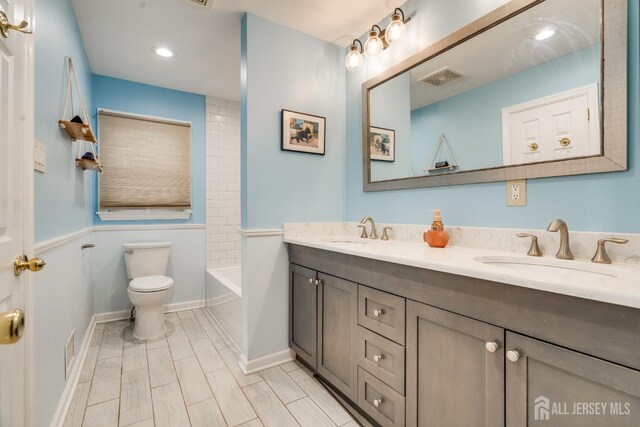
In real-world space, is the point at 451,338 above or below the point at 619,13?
below

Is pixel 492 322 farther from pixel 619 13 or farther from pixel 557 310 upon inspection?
pixel 619 13

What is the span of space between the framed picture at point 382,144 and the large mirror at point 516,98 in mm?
30

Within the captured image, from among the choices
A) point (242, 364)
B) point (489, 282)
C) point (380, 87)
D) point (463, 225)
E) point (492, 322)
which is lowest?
point (242, 364)

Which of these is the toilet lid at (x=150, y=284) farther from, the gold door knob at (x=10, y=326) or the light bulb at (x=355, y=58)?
the light bulb at (x=355, y=58)

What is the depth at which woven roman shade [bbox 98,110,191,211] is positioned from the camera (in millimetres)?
2773

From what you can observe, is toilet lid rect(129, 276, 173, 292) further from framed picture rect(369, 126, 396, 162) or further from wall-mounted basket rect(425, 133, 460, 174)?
wall-mounted basket rect(425, 133, 460, 174)

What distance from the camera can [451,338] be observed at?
40.2 inches

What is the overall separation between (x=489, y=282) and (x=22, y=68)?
1.59 m

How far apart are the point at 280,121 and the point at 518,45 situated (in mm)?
1412

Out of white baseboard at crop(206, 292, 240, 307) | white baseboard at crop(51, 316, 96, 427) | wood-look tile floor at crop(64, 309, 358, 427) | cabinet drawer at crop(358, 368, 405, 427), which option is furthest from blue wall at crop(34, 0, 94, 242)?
cabinet drawer at crop(358, 368, 405, 427)

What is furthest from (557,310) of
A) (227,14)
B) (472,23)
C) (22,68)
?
(227,14)

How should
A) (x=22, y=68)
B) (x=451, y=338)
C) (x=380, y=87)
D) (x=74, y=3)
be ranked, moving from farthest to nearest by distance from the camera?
1. (x=380, y=87)
2. (x=74, y=3)
3. (x=451, y=338)
4. (x=22, y=68)

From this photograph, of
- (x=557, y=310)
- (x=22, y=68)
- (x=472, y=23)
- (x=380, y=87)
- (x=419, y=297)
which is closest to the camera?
(x=557, y=310)

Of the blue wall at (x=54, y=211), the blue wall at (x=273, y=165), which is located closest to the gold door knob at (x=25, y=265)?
the blue wall at (x=54, y=211)
